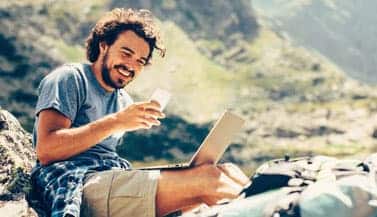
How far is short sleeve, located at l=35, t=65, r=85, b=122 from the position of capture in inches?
214

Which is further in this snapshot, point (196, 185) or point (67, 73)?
point (67, 73)

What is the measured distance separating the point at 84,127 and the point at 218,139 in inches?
48.0

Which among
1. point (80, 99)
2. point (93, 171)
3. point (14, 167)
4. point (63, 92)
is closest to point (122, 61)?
point (80, 99)

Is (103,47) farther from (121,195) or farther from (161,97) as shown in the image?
(121,195)

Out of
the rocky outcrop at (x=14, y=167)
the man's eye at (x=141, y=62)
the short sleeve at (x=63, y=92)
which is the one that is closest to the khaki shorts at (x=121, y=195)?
the short sleeve at (x=63, y=92)

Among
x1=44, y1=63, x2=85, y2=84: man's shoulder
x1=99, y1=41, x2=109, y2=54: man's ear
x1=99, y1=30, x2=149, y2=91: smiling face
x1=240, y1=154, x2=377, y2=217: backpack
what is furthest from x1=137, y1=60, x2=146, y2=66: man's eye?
x1=240, y1=154, x2=377, y2=217: backpack

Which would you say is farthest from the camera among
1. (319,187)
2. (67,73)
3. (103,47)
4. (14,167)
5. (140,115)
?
(14,167)

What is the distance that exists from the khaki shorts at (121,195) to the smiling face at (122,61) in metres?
0.99

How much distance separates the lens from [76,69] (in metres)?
5.79

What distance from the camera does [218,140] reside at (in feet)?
18.1

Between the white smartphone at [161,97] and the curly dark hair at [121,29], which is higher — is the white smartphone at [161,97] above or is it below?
below

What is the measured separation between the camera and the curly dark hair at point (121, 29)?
6219 millimetres

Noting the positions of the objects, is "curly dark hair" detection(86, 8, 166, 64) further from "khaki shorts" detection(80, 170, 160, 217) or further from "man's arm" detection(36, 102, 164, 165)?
"khaki shorts" detection(80, 170, 160, 217)

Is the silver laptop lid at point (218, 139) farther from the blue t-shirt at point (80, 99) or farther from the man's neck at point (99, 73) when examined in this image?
the man's neck at point (99, 73)
